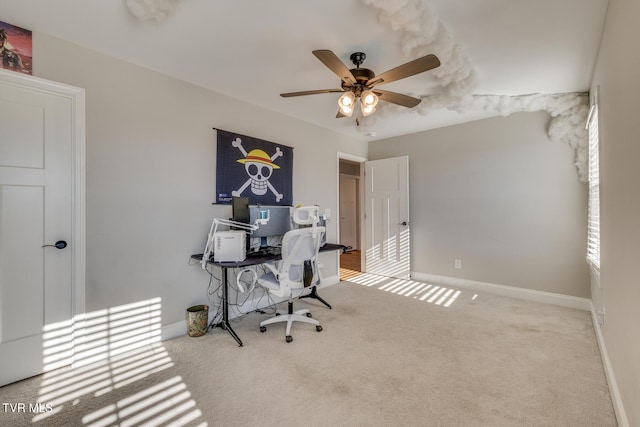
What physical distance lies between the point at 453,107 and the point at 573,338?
2.54 m

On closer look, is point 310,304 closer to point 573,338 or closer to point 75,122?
point 573,338

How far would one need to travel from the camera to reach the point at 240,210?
2.82 meters

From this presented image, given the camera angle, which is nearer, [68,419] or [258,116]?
[68,419]

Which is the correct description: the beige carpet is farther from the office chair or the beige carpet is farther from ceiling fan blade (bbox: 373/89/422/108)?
ceiling fan blade (bbox: 373/89/422/108)

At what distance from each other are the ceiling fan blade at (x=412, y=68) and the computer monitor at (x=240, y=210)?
5.42ft

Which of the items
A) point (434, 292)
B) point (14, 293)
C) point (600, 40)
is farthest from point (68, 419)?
point (600, 40)

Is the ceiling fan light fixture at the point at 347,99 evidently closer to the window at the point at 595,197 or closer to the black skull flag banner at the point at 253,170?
the black skull flag banner at the point at 253,170

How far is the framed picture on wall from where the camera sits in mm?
1909

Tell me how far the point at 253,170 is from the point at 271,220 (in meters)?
0.69

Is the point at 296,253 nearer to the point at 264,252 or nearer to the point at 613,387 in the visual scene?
the point at 264,252

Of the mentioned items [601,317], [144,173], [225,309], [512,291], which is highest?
[144,173]

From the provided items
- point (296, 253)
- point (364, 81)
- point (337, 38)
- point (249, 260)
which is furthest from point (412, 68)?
point (249, 260)

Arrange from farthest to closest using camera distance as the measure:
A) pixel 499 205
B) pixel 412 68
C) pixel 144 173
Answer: pixel 499 205 < pixel 144 173 < pixel 412 68

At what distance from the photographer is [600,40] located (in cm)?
215
